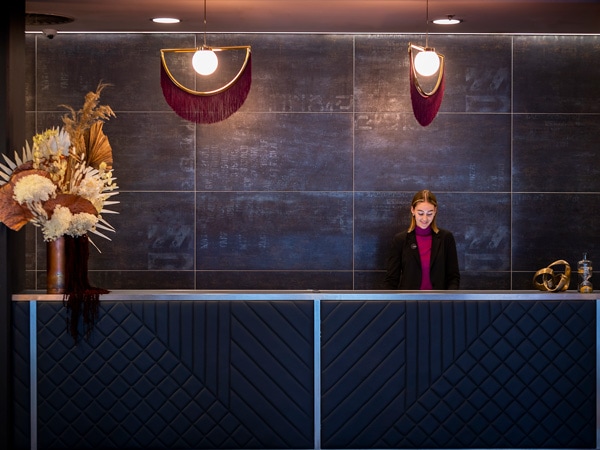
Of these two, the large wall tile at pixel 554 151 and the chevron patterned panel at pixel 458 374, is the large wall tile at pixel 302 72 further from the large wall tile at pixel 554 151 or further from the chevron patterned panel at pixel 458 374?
the chevron patterned panel at pixel 458 374

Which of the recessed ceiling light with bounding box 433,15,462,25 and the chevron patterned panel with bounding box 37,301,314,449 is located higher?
the recessed ceiling light with bounding box 433,15,462,25

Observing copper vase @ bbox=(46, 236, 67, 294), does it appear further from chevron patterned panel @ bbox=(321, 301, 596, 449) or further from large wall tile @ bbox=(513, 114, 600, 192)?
large wall tile @ bbox=(513, 114, 600, 192)

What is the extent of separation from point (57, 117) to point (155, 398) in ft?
11.0

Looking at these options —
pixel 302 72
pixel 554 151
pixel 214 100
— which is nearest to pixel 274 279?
pixel 302 72

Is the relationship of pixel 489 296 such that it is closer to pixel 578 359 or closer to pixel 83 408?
pixel 578 359

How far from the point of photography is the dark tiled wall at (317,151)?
296 inches

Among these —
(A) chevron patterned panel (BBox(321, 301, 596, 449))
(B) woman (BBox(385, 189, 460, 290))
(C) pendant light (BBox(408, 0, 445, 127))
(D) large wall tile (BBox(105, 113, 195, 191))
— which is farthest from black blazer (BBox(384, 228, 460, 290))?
(D) large wall tile (BBox(105, 113, 195, 191))

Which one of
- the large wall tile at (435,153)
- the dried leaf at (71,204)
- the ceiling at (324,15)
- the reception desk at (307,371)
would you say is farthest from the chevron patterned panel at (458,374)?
the large wall tile at (435,153)

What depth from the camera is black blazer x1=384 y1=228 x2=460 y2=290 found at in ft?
21.3

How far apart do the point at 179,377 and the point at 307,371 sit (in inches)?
28.2

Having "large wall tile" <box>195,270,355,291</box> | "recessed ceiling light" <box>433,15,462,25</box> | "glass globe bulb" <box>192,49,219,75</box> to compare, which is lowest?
"large wall tile" <box>195,270,355,291</box>

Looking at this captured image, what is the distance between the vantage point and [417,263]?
654 centimetres

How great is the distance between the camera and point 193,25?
23.2ft

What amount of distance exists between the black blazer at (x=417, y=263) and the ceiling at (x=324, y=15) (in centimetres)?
164
